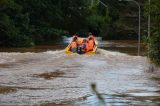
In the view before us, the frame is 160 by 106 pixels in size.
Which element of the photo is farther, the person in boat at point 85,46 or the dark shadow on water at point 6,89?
the person in boat at point 85,46

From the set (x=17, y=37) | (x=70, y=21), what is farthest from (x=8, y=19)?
(x=70, y=21)

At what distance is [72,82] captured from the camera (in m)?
19.2

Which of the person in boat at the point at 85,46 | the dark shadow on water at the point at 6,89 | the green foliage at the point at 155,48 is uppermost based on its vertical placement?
the green foliage at the point at 155,48

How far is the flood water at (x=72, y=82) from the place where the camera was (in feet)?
46.6

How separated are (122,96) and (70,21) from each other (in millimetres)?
59525

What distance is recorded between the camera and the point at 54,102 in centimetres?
1386

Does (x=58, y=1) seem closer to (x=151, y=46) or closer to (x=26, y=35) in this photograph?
(x=26, y=35)

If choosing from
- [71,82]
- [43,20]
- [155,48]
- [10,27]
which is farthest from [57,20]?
[155,48]

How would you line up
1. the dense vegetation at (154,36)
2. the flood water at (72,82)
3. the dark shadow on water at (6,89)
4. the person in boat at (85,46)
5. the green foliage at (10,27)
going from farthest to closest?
the green foliage at (10,27) < the person in boat at (85,46) < the dense vegetation at (154,36) < the dark shadow on water at (6,89) < the flood water at (72,82)

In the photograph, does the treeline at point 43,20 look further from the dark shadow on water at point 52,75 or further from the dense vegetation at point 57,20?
the dark shadow on water at point 52,75

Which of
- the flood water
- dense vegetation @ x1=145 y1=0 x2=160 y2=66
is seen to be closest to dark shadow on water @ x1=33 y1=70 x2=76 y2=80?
the flood water

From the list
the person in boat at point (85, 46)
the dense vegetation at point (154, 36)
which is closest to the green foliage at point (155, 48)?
the dense vegetation at point (154, 36)

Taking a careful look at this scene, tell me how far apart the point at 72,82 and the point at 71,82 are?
1.5 inches

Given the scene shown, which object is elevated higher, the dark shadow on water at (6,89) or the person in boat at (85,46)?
the dark shadow on water at (6,89)
